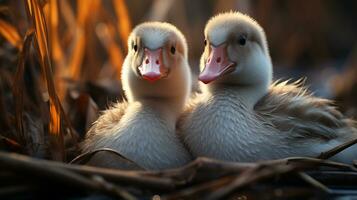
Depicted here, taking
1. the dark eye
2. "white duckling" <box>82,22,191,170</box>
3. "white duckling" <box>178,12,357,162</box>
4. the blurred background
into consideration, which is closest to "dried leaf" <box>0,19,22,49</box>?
the blurred background

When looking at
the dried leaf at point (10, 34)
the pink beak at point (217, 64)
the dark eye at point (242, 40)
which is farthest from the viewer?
the dried leaf at point (10, 34)

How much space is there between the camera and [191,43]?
8766 mm

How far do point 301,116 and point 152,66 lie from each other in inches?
34.0

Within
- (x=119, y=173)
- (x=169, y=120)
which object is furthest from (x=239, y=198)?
(x=169, y=120)

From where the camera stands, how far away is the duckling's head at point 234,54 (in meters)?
3.74

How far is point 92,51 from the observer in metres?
5.73

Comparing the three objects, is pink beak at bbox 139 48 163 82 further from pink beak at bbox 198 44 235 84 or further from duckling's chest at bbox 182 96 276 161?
duckling's chest at bbox 182 96 276 161

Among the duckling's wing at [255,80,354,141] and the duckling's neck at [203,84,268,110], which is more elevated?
the duckling's neck at [203,84,268,110]

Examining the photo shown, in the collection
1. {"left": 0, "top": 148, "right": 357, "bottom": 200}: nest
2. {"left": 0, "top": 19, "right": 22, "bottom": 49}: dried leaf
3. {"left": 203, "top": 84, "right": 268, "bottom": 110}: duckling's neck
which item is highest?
{"left": 0, "top": 19, "right": 22, "bottom": 49}: dried leaf

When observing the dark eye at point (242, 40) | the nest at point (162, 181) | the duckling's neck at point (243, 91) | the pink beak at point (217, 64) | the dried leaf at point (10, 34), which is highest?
the dried leaf at point (10, 34)

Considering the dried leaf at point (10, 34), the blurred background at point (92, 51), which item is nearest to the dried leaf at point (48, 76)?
the blurred background at point (92, 51)

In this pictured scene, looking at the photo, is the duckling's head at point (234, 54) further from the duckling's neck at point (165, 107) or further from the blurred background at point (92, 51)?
the blurred background at point (92, 51)

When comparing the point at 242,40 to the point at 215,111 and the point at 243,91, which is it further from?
the point at 215,111

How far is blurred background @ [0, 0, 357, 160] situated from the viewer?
372cm
